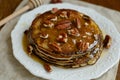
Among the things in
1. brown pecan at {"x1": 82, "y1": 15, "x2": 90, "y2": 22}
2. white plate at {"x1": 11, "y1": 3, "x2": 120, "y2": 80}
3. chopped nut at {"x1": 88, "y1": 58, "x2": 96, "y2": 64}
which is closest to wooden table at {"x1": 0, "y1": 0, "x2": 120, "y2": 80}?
white plate at {"x1": 11, "y1": 3, "x2": 120, "y2": 80}

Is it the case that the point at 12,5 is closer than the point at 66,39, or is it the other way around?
the point at 66,39

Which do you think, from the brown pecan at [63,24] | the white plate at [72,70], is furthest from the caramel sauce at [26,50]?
the brown pecan at [63,24]

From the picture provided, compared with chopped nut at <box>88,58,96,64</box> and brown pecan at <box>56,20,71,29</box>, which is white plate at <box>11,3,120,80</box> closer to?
chopped nut at <box>88,58,96,64</box>

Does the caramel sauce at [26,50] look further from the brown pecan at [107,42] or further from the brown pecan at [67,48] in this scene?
the brown pecan at [107,42]

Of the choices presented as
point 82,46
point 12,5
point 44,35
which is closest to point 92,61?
point 82,46

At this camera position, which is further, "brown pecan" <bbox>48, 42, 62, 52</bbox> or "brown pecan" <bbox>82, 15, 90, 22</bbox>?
"brown pecan" <bbox>82, 15, 90, 22</bbox>

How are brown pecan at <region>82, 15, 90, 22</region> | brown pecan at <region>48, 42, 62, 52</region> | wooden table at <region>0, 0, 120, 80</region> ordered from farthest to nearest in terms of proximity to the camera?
1. wooden table at <region>0, 0, 120, 80</region>
2. brown pecan at <region>82, 15, 90, 22</region>
3. brown pecan at <region>48, 42, 62, 52</region>

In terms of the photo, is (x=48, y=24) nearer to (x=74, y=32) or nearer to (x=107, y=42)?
(x=74, y=32)
